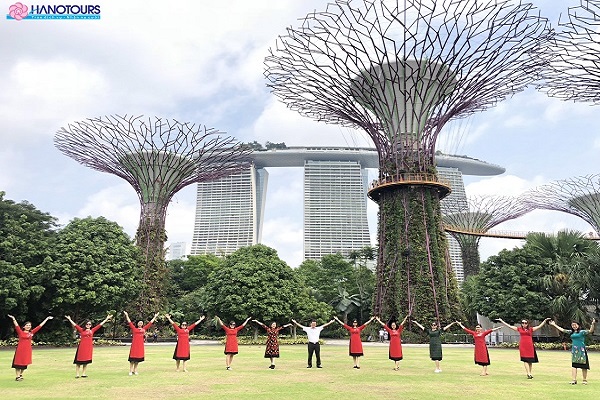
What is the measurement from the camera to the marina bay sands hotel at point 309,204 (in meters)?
120

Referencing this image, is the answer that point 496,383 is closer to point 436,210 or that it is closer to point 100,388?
point 100,388

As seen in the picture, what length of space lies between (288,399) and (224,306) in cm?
2428

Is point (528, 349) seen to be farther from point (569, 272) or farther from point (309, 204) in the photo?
point (309, 204)

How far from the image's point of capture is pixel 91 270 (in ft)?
95.0

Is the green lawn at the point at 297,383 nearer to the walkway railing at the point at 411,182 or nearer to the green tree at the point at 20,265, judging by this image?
the green tree at the point at 20,265

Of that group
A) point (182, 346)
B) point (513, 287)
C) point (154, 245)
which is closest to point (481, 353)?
point (182, 346)

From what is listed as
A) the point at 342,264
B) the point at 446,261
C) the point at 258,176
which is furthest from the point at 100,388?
the point at 258,176

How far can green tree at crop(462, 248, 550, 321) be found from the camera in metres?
29.3

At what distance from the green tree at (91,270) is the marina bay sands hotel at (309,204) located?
8518 centimetres

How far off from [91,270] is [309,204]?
97.4 metres

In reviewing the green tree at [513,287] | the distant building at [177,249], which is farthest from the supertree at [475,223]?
the distant building at [177,249]

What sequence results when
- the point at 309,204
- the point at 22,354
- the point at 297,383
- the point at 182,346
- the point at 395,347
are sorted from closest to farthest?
the point at 297,383
the point at 22,354
the point at 182,346
the point at 395,347
the point at 309,204

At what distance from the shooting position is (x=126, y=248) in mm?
32031

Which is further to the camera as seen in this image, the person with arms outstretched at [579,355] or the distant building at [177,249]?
the distant building at [177,249]
